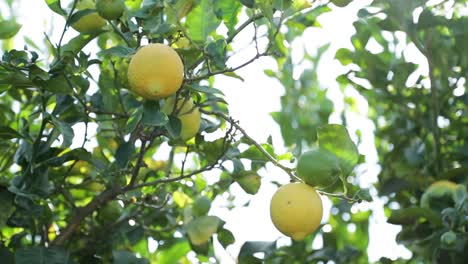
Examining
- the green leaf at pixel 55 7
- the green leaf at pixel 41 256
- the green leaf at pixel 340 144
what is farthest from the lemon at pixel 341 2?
the green leaf at pixel 41 256

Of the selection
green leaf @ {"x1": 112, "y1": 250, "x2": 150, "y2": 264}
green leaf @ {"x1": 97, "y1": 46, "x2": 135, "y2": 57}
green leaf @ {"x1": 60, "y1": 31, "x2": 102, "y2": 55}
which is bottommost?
green leaf @ {"x1": 112, "y1": 250, "x2": 150, "y2": 264}

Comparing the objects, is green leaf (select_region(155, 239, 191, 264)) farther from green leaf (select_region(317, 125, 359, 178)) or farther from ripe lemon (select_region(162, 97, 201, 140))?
green leaf (select_region(317, 125, 359, 178))

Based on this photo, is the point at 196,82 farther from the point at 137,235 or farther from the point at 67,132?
the point at 137,235

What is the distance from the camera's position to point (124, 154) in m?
1.68

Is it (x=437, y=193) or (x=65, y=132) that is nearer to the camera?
(x=65, y=132)

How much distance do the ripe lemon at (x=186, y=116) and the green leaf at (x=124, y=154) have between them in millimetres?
113

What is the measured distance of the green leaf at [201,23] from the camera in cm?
169

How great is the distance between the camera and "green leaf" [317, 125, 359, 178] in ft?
4.94

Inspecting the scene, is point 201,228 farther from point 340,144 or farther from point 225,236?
point 340,144

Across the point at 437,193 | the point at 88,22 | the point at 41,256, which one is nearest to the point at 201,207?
the point at 41,256

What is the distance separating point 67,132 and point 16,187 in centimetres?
25

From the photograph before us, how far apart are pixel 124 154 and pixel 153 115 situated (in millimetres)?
211

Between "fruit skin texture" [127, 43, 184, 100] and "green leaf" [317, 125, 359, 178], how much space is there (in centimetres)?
31

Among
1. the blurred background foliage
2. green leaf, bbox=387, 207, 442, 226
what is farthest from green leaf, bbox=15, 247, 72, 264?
green leaf, bbox=387, 207, 442, 226
